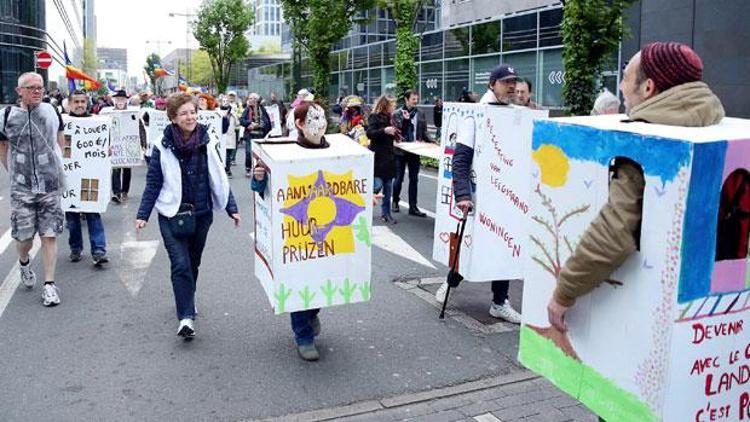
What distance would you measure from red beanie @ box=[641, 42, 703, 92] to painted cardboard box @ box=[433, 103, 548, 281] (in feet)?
10.3

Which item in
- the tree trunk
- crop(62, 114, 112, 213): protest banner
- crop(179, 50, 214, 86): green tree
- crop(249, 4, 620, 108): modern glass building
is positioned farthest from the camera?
crop(179, 50, 214, 86): green tree

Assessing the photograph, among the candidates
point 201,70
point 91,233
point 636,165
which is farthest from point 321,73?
point 201,70

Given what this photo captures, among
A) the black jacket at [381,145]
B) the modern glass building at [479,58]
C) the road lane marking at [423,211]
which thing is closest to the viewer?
the black jacket at [381,145]

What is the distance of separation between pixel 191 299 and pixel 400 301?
197 centimetres

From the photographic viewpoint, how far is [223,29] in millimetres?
63219

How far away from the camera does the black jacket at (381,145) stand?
11.3 metres

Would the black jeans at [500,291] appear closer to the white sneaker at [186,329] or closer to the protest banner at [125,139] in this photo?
the white sneaker at [186,329]

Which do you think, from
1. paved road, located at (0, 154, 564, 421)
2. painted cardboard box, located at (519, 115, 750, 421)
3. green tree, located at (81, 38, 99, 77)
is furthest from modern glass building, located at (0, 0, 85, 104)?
green tree, located at (81, 38, 99, 77)

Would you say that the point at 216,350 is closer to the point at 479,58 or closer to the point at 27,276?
the point at 27,276

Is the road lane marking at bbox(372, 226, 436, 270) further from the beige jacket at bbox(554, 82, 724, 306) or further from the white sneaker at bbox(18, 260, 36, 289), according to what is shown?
the beige jacket at bbox(554, 82, 724, 306)

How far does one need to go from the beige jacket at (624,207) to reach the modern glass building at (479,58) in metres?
12.1

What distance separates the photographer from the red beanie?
2781mm

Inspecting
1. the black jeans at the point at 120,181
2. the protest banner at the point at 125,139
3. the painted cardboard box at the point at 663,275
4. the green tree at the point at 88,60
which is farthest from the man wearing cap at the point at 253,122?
the green tree at the point at 88,60

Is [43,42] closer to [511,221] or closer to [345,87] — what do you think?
[345,87]
